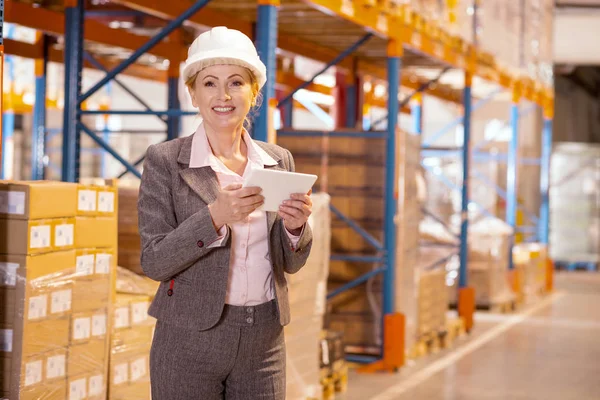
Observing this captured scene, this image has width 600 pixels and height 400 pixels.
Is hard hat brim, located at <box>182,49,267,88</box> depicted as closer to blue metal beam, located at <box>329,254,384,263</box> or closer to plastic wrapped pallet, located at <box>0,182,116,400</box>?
plastic wrapped pallet, located at <box>0,182,116,400</box>

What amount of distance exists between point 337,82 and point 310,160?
3204 mm

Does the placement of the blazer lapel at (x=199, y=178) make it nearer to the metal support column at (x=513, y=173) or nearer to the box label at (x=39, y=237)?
the box label at (x=39, y=237)

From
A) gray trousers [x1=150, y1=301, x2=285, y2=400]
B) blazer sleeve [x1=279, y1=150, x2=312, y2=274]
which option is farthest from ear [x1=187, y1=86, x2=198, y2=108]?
gray trousers [x1=150, y1=301, x2=285, y2=400]

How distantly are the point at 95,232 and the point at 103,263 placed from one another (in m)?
0.18

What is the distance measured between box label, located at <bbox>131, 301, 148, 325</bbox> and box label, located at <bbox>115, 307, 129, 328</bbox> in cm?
5

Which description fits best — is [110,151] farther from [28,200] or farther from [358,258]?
[358,258]

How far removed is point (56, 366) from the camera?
4.33 meters

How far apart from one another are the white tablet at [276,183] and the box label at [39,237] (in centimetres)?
182

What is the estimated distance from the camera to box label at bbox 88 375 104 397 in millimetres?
4633

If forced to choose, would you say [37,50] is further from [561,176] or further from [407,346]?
[561,176]

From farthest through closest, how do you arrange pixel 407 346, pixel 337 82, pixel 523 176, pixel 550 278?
pixel 523 176 → pixel 550 278 → pixel 337 82 → pixel 407 346

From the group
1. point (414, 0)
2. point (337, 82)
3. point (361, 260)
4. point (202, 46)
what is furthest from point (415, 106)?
point (202, 46)

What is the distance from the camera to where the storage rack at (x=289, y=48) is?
6.06 metres

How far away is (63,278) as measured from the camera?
439 cm
